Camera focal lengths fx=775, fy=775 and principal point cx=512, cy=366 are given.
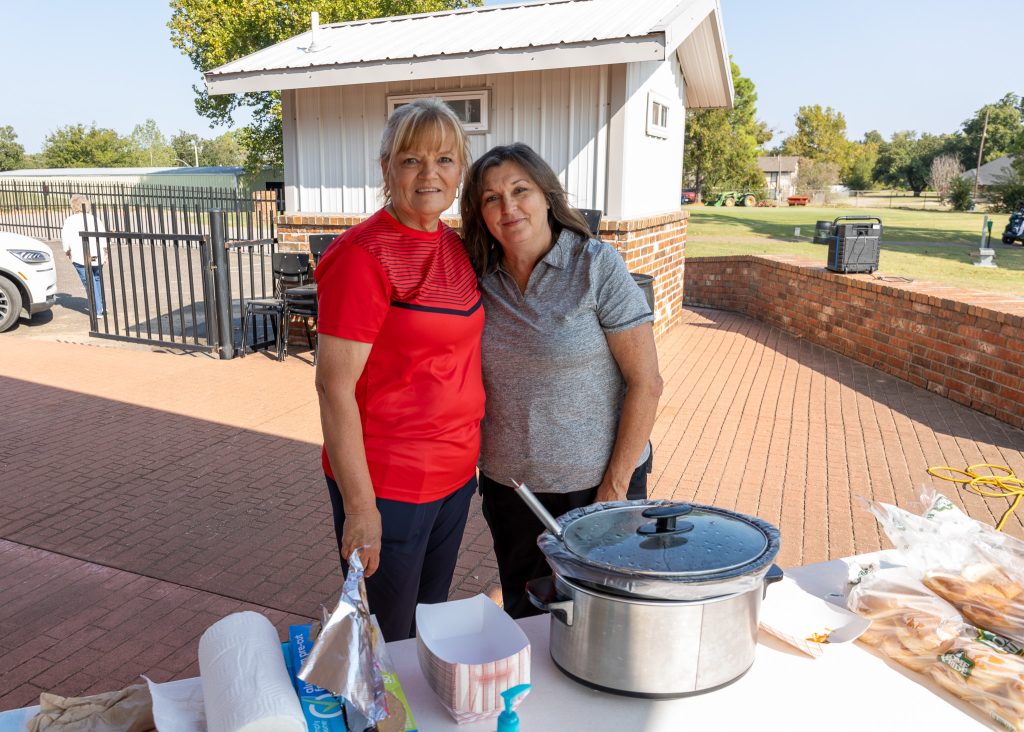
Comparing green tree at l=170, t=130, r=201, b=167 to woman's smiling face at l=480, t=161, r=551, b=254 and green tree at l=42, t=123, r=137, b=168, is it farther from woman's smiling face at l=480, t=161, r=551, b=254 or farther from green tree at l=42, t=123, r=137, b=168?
woman's smiling face at l=480, t=161, r=551, b=254

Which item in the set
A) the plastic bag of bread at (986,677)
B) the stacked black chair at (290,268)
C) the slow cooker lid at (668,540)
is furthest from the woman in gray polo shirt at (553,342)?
the stacked black chair at (290,268)

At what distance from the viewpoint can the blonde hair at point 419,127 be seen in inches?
76.8

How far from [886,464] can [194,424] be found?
534 centimetres

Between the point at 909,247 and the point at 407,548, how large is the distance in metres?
22.8

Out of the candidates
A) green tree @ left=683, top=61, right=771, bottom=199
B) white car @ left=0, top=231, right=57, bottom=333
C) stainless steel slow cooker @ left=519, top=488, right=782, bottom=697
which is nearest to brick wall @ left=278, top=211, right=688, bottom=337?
white car @ left=0, top=231, right=57, bottom=333

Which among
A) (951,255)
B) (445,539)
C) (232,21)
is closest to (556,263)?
(445,539)

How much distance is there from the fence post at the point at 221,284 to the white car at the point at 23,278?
3.47 meters

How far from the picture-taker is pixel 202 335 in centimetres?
1029

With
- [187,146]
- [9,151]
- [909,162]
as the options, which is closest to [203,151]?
[187,146]

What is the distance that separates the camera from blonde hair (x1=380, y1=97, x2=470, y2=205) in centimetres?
195

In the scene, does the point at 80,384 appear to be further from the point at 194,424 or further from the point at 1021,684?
the point at 1021,684

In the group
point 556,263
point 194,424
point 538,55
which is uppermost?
point 538,55

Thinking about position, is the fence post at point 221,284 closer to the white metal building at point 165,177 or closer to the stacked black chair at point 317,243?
the stacked black chair at point 317,243

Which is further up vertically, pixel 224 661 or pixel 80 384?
pixel 224 661
